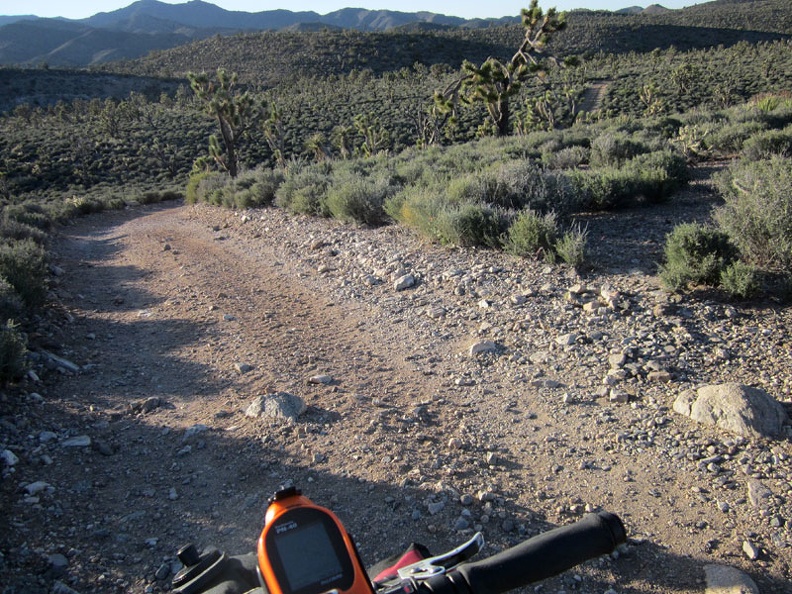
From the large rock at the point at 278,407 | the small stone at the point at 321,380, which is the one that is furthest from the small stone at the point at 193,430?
the small stone at the point at 321,380

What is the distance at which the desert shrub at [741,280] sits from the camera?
16.5ft

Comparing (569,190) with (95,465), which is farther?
(569,190)

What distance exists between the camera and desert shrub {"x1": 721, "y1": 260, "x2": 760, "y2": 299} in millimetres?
5027

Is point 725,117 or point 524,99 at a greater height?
point 524,99

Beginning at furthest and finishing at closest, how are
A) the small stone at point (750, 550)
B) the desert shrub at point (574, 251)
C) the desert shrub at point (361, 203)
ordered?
the desert shrub at point (361, 203) → the desert shrub at point (574, 251) → the small stone at point (750, 550)

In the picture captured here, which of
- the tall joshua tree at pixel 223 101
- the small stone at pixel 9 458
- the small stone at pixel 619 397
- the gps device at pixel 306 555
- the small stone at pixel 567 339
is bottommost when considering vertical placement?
the small stone at pixel 9 458

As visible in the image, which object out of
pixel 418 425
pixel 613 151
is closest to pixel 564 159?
pixel 613 151

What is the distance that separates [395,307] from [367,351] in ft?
3.33

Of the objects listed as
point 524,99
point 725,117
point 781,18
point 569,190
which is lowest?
point 569,190

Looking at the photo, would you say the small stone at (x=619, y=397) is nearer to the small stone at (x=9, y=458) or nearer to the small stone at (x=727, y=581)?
the small stone at (x=727, y=581)

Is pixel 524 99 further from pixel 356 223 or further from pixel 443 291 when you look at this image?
pixel 443 291

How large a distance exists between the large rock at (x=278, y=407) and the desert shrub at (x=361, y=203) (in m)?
5.83

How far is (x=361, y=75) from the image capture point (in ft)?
210

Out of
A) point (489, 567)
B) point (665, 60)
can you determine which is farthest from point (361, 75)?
point (489, 567)
